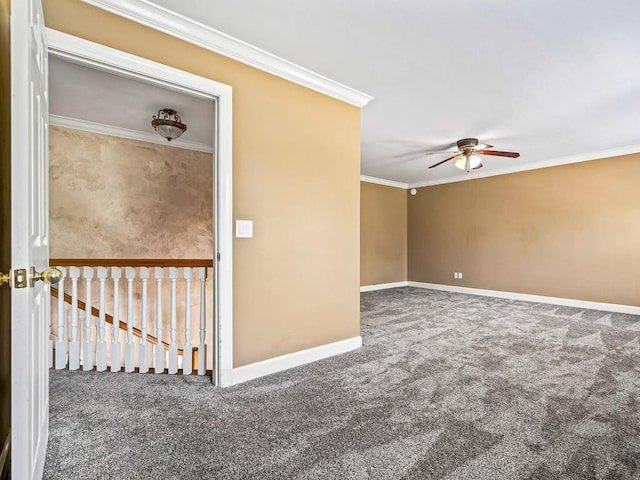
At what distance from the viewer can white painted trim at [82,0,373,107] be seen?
1909 millimetres

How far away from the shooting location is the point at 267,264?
2.53 m

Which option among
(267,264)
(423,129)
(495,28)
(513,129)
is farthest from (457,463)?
(513,129)

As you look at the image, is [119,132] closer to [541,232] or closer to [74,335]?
[74,335]

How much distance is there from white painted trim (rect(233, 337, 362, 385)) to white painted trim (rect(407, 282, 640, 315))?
4.00 metres

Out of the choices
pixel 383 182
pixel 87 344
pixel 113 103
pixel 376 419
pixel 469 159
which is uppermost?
pixel 113 103

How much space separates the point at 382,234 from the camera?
6.98m

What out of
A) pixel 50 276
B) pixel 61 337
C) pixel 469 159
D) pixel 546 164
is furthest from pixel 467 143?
pixel 61 337

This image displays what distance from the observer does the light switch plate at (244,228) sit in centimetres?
237

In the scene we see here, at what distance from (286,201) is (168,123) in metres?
1.54

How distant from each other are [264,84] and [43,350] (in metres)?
2.13

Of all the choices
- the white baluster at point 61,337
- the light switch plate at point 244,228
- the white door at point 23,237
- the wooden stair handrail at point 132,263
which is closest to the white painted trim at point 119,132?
the wooden stair handrail at point 132,263

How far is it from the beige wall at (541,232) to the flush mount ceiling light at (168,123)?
5267 mm

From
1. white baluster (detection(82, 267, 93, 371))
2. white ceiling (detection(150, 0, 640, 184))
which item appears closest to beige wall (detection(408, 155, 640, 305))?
white ceiling (detection(150, 0, 640, 184))

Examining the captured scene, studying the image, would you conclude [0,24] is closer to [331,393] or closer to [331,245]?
[331,245]
